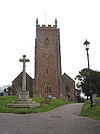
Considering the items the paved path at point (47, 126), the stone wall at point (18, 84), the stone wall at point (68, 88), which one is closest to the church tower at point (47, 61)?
the stone wall at point (18, 84)

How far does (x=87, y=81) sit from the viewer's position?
168 ft

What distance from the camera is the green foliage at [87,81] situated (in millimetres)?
49688

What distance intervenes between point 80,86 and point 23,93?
40.0 m

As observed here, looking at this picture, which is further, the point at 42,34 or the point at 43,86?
the point at 42,34

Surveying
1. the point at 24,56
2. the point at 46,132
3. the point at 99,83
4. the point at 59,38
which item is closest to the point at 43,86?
the point at 59,38

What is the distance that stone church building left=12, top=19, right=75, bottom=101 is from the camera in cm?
4275

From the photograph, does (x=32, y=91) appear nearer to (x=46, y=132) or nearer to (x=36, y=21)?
(x=36, y=21)

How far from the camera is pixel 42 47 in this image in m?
45.8

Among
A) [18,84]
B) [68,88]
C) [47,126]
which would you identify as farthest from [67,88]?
[47,126]

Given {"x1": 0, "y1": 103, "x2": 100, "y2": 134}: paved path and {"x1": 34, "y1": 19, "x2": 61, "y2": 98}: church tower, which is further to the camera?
{"x1": 34, "y1": 19, "x2": 61, "y2": 98}: church tower

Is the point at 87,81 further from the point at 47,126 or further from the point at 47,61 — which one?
the point at 47,126

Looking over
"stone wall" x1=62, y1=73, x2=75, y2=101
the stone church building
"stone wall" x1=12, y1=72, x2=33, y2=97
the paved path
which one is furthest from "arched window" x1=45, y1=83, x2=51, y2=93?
the paved path

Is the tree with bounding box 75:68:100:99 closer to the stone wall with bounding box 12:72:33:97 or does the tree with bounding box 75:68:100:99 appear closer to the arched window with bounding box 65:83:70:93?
the arched window with bounding box 65:83:70:93

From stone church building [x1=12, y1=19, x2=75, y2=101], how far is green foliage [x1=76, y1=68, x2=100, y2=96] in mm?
7547
